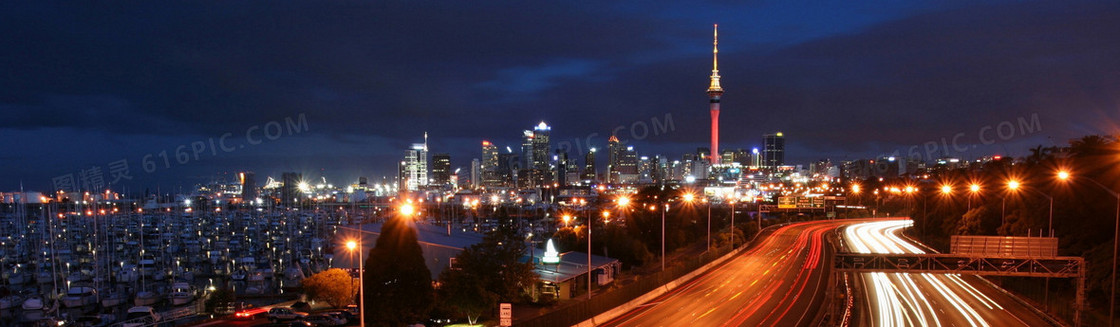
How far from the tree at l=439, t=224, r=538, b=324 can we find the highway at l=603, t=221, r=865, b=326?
6512 mm

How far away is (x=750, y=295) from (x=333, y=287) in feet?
84.4

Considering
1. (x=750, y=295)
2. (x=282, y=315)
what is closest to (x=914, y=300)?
(x=750, y=295)

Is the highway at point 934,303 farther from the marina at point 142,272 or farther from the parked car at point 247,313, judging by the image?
the marina at point 142,272

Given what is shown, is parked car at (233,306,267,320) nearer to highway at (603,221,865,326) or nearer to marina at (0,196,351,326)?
marina at (0,196,351,326)

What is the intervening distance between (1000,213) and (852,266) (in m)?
35.3

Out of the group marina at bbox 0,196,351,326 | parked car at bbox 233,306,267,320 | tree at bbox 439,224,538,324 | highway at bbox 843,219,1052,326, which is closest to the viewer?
highway at bbox 843,219,1052,326

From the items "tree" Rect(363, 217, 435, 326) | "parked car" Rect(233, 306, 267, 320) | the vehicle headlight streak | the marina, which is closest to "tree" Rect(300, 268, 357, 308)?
"parked car" Rect(233, 306, 267, 320)

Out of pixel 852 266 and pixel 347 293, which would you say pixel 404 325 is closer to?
pixel 347 293

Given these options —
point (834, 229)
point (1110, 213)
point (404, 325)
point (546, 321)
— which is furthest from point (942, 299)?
point (834, 229)

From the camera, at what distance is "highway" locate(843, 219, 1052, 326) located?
103 ft

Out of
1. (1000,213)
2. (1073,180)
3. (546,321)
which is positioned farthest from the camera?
(1000,213)

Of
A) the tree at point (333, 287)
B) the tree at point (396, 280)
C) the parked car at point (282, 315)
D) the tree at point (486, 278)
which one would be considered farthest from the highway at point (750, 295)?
the tree at point (333, 287)

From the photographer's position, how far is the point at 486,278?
33844 mm

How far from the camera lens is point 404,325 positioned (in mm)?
29578
